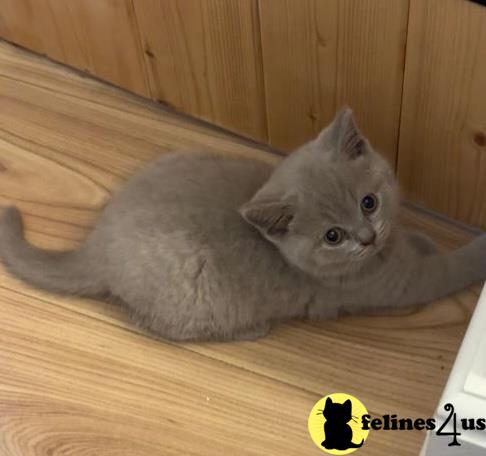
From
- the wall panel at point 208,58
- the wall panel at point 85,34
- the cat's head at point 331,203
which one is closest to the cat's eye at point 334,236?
the cat's head at point 331,203

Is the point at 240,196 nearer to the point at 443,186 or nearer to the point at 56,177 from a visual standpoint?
the point at 443,186

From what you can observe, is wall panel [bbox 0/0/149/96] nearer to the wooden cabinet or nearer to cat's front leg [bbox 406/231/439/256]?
the wooden cabinet

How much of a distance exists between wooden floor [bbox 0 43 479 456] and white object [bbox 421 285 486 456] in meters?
0.53

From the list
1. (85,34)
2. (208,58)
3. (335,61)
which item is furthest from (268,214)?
(85,34)

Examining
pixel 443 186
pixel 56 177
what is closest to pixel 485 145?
pixel 443 186

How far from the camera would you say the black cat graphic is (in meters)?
1.19

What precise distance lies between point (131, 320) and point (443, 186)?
0.57 m

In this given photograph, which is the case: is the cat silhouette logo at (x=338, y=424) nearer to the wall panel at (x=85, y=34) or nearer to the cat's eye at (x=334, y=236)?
the cat's eye at (x=334, y=236)

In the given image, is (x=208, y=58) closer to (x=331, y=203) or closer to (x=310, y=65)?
(x=310, y=65)

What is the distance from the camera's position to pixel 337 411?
4.03 ft

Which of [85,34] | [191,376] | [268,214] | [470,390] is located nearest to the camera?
[470,390]

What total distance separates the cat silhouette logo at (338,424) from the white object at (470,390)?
1.64 ft

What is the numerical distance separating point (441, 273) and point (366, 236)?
23 cm

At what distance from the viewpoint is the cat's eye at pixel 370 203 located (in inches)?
43.6
